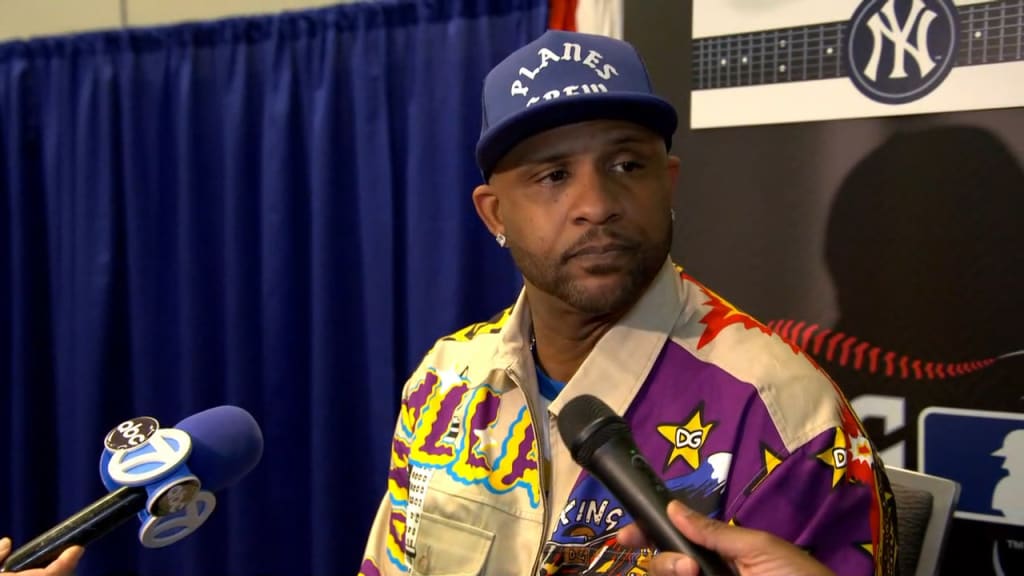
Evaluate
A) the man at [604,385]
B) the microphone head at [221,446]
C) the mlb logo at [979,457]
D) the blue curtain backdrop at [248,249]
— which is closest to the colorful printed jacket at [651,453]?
the man at [604,385]

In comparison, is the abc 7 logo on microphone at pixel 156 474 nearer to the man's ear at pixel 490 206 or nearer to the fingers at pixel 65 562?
the fingers at pixel 65 562

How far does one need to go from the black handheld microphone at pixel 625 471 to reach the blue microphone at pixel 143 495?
389mm

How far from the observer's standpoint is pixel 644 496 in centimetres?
53

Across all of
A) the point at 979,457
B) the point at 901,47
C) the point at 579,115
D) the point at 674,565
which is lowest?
the point at 979,457

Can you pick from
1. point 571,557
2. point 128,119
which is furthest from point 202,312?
point 571,557

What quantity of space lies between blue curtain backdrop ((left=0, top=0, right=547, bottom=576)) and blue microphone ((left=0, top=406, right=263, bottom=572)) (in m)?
1.19

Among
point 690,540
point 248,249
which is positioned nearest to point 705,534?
point 690,540

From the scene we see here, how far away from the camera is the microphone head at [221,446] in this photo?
83 cm

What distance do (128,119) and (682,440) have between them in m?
2.03

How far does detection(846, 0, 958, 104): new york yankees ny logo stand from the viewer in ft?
4.83

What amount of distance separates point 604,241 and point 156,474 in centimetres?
55

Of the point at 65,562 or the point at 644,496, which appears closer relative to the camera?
the point at 644,496

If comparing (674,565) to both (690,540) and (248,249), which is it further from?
(248,249)

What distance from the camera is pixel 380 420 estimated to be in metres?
2.04
